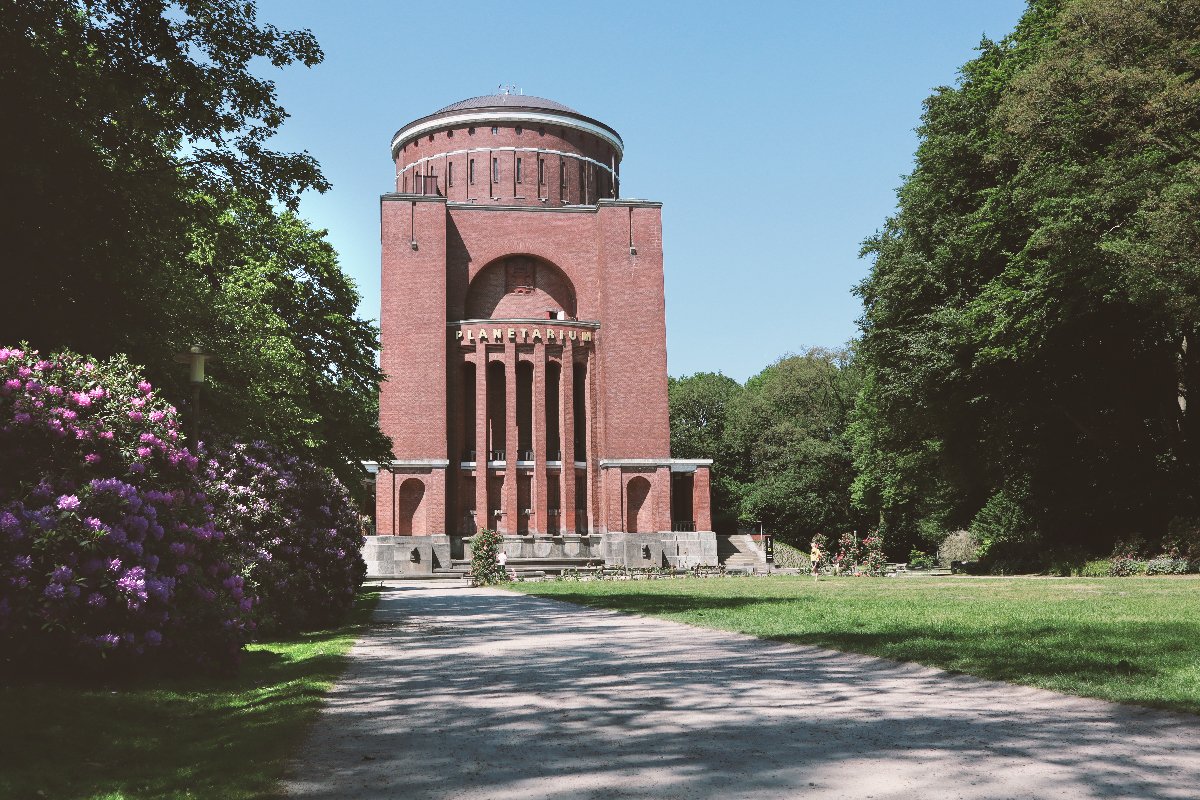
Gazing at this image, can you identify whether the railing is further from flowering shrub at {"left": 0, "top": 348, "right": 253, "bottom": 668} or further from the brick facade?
flowering shrub at {"left": 0, "top": 348, "right": 253, "bottom": 668}

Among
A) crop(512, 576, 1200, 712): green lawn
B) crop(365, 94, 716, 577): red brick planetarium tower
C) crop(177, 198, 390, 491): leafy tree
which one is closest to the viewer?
crop(512, 576, 1200, 712): green lawn

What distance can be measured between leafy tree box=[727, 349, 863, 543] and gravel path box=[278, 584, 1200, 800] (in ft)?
183

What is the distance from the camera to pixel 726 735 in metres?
5.79

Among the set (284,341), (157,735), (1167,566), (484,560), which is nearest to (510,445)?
(484,560)

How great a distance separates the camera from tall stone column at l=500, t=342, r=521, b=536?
157 feet

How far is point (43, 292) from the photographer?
12.0m

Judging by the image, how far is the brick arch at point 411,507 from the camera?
A: 155ft

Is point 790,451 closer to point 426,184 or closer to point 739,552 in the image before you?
point 739,552

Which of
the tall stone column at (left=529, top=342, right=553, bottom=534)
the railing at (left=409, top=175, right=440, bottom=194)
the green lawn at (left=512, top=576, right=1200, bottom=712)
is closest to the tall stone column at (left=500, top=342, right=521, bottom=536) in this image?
the tall stone column at (left=529, top=342, right=553, bottom=534)

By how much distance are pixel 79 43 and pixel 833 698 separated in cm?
1231

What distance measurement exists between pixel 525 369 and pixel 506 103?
49.3 ft

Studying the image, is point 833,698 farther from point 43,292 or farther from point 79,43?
point 79,43

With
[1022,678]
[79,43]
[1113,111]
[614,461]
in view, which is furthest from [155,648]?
[614,461]

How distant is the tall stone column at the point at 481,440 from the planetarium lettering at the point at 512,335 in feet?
1.64
